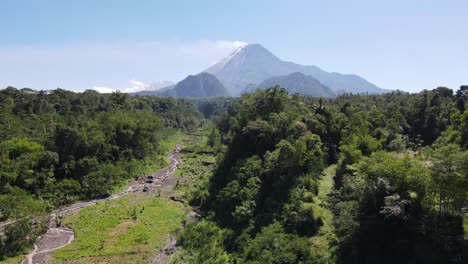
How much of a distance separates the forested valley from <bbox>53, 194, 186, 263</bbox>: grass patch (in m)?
2.97

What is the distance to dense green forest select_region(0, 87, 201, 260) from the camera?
44.6 metres

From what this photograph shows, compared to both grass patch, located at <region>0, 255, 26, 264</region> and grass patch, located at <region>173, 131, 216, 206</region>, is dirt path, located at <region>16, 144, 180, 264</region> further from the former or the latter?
grass patch, located at <region>173, 131, 216, 206</region>

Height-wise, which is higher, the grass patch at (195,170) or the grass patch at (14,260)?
the grass patch at (195,170)

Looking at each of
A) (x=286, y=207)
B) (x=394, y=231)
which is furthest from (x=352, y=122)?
(x=394, y=231)

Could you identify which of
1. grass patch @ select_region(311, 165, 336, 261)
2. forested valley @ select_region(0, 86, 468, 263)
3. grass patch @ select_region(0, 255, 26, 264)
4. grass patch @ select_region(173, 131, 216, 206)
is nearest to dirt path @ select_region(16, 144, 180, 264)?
grass patch @ select_region(0, 255, 26, 264)

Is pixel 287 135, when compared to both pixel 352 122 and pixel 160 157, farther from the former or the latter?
pixel 160 157

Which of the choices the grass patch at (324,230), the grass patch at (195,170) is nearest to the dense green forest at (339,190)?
the grass patch at (324,230)

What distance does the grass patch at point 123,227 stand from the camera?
36406 mm

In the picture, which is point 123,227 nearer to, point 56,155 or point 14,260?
point 14,260

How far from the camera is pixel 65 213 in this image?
47.9m

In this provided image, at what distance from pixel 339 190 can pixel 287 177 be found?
6.14 metres

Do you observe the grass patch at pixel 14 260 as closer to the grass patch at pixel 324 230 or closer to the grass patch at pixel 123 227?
the grass patch at pixel 123 227

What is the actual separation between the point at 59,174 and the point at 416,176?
50.9 m

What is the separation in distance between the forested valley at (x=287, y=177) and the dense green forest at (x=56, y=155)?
0.61 ft
